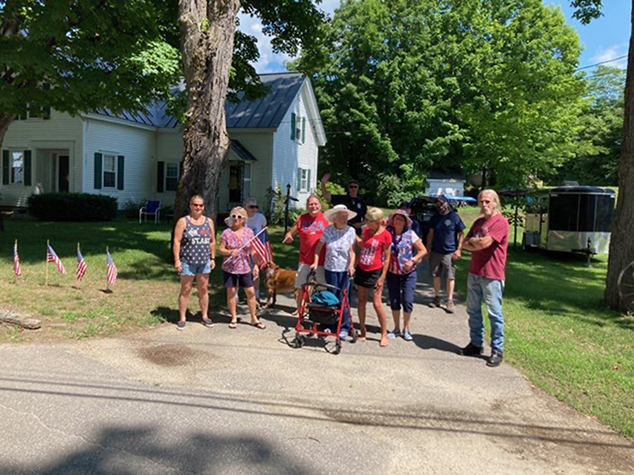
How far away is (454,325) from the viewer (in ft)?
24.3

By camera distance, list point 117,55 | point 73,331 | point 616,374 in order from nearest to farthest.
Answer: point 616,374, point 73,331, point 117,55

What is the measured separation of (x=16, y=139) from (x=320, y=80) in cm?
2061

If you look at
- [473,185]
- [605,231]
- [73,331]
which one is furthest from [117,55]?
[473,185]

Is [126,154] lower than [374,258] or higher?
higher

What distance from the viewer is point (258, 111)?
76.9 feet

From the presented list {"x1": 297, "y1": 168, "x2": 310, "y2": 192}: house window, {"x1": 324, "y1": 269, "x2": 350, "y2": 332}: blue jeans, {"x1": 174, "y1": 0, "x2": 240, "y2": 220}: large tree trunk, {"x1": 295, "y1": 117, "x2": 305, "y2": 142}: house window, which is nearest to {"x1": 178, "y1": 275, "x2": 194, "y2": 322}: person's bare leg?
{"x1": 324, "y1": 269, "x2": 350, "y2": 332}: blue jeans

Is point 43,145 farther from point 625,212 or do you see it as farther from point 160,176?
point 625,212

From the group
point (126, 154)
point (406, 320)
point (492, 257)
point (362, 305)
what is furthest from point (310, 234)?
point (126, 154)

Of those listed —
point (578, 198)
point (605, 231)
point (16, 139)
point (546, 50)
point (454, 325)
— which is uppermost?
point (546, 50)

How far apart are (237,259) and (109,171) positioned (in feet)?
55.8

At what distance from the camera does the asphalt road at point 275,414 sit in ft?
11.2

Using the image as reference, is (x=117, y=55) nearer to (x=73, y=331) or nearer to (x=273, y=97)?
(x=73, y=331)

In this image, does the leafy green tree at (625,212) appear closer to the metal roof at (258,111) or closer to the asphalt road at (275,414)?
the asphalt road at (275,414)

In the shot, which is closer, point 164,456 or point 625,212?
point 164,456
